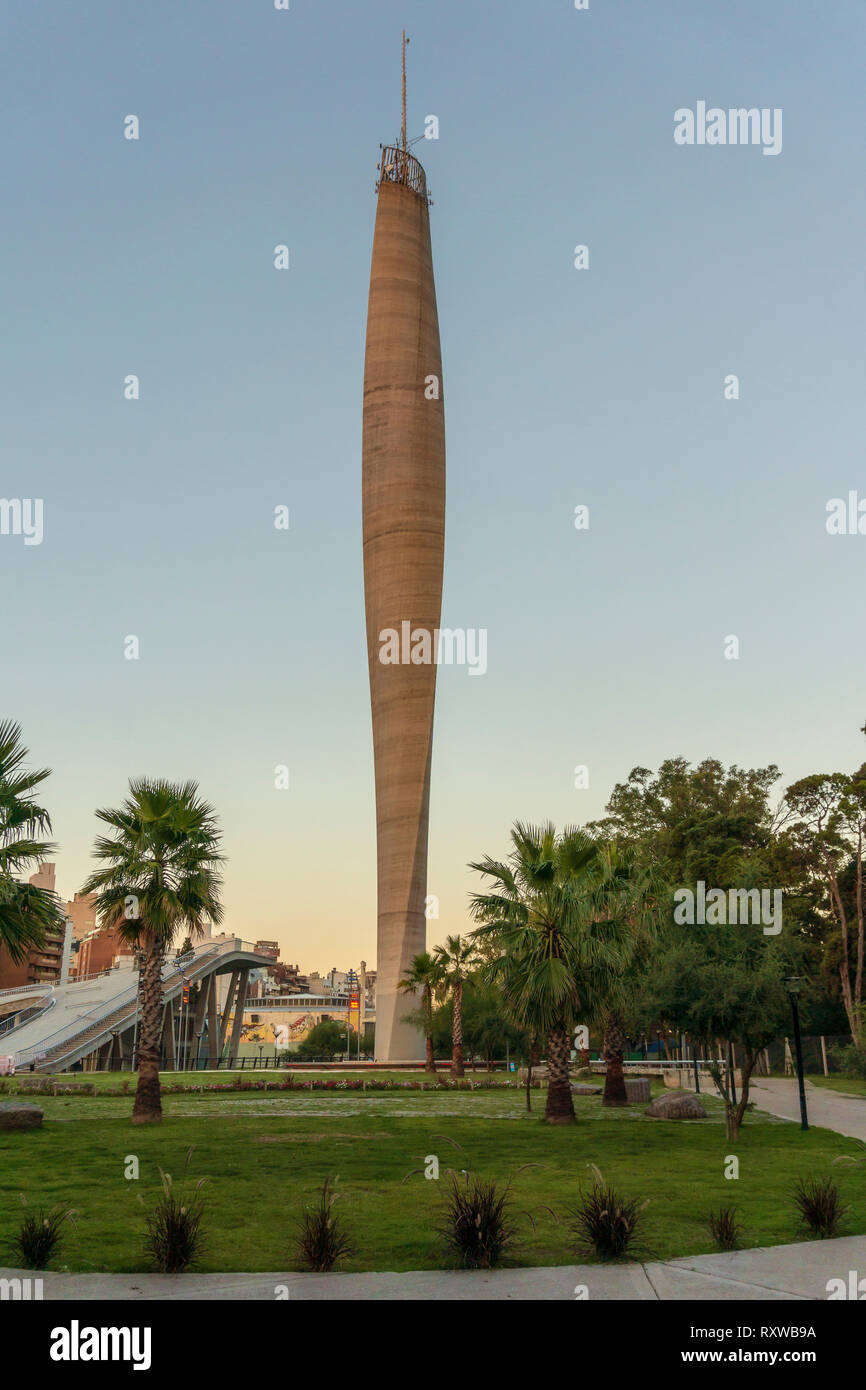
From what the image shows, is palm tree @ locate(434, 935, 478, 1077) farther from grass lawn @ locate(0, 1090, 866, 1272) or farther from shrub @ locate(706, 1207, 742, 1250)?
shrub @ locate(706, 1207, 742, 1250)

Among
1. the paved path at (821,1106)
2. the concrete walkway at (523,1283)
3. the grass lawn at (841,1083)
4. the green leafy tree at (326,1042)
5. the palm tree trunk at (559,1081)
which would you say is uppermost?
the concrete walkway at (523,1283)

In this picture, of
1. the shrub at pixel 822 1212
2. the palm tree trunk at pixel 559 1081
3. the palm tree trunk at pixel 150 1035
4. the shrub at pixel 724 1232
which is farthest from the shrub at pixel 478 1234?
the palm tree trunk at pixel 150 1035

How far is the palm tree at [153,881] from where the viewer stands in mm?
26219

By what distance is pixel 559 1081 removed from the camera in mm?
26375

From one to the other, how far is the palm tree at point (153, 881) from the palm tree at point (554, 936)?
6.81 metres

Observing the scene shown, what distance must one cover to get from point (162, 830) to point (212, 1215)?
1497 centimetres

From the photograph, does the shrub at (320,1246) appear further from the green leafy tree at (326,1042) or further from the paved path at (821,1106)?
the green leafy tree at (326,1042)

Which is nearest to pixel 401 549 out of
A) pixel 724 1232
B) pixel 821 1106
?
pixel 821 1106

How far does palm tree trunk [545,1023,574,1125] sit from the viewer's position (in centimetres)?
2591

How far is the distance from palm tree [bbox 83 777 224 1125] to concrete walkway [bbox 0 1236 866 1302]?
56.2 feet

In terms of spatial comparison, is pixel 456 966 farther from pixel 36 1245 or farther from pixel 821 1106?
pixel 36 1245
